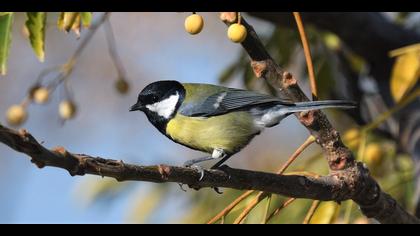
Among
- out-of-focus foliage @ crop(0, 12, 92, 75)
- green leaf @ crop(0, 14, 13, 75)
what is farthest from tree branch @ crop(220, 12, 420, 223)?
green leaf @ crop(0, 14, 13, 75)

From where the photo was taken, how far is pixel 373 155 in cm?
262

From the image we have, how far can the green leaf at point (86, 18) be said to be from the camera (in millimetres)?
1931

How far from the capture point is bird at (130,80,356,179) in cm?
222

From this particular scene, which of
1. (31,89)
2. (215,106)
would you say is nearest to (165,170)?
(215,106)

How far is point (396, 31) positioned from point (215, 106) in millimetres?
856

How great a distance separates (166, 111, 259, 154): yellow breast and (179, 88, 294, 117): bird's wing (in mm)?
19

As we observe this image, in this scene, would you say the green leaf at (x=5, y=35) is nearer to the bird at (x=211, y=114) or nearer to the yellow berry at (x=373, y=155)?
the bird at (x=211, y=114)

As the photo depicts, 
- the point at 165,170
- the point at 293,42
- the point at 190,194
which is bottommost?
the point at 190,194

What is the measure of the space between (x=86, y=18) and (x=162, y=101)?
517 millimetres

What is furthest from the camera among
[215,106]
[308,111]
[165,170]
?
[215,106]

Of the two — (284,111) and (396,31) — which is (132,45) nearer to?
(396,31)

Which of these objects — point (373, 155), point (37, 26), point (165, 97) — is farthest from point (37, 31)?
point (373, 155)

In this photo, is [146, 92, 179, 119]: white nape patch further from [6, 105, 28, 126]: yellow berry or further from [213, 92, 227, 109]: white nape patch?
[6, 105, 28, 126]: yellow berry

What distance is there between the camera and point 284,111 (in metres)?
2.14
